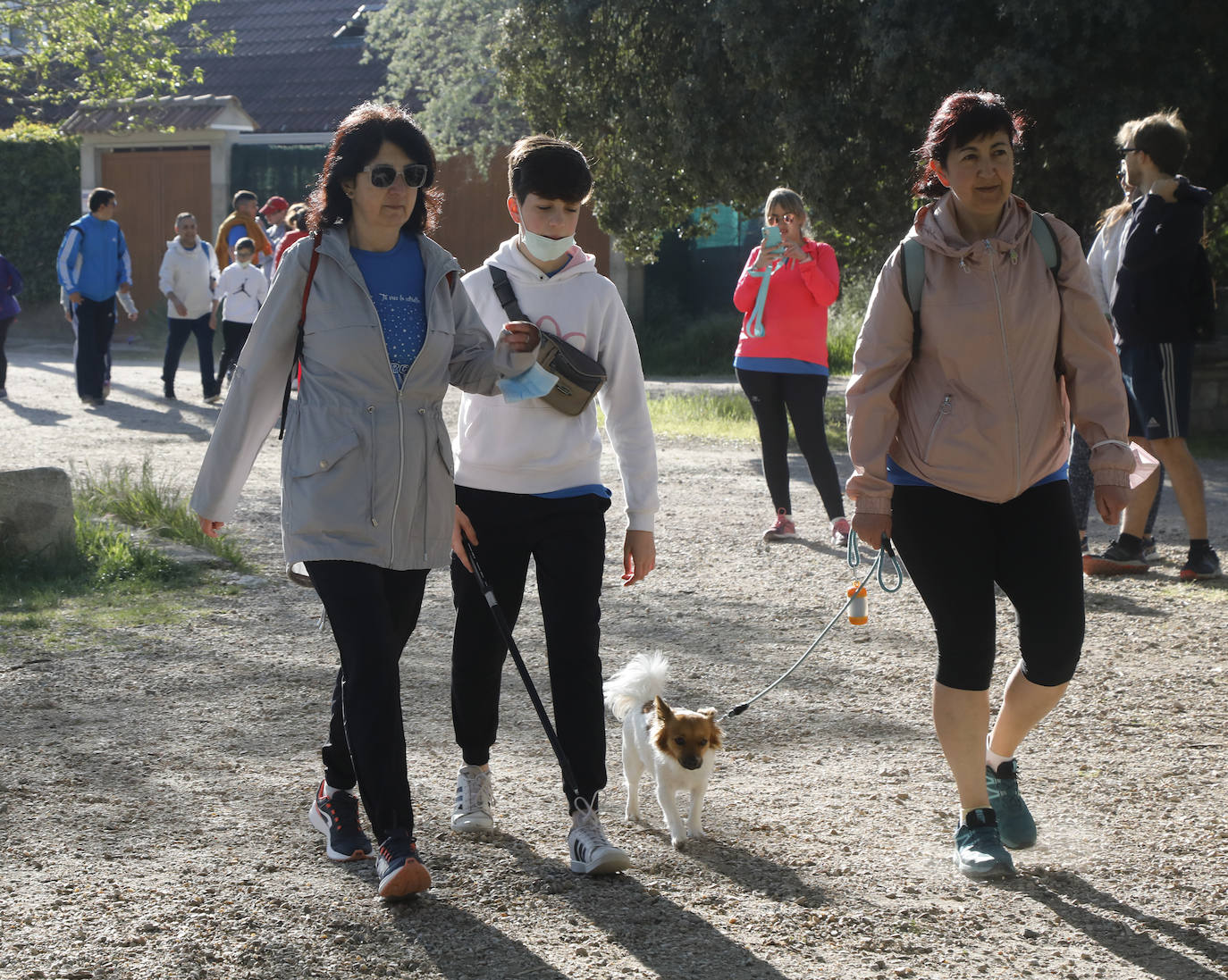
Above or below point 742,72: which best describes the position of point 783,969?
below

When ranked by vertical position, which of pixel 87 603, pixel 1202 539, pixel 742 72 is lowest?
pixel 87 603

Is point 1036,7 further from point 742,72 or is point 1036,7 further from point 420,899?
point 420,899

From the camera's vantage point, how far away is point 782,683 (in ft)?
18.7

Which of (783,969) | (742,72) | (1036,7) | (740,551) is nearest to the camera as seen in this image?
(783,969)

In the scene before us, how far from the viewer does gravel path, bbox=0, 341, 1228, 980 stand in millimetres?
3311

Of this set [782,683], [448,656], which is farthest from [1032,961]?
[448,656]

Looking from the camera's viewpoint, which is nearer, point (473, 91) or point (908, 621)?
point (908, 621)

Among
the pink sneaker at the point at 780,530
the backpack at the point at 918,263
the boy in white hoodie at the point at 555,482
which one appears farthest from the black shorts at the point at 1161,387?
the boy in white hoodie at the point at 555,482

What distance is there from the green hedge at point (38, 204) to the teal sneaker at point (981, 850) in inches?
953

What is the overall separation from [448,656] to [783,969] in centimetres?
315

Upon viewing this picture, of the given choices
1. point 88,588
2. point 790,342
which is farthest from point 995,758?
point 88,588

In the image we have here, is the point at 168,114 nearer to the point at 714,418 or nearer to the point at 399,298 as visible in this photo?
the point at 714,418

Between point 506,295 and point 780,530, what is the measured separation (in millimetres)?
4847

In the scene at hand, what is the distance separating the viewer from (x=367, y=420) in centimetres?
358
